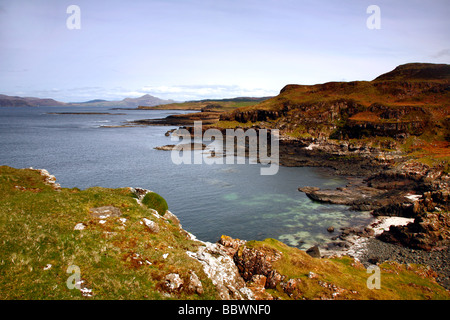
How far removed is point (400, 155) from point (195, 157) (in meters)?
72.7

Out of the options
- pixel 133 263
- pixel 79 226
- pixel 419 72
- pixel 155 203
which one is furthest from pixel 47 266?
pixel 419 72

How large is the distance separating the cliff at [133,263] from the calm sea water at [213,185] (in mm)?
18653

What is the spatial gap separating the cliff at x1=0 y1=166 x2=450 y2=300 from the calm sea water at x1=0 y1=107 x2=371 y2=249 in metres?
18.7

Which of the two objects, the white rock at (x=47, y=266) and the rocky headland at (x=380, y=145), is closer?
the white rock at (x=47, y=266)

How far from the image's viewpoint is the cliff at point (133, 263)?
47.5 feet

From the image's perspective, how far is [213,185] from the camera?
229ft

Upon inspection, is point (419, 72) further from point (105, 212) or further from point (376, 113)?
point (105, 212)

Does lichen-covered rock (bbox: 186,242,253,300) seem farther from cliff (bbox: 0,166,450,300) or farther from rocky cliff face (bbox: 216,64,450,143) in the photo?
rocky cliff face (bbox: 216,64,450,143)

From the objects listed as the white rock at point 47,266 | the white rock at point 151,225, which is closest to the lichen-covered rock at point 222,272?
the white rock at point 151,225

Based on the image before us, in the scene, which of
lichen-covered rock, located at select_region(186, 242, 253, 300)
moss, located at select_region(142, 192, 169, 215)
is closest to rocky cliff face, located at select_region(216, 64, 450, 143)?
moss, located at select_region(142, 192, 169, 215)

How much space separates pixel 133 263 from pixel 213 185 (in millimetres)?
53022

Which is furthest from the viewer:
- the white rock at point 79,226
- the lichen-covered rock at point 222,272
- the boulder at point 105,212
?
the boulder at point 105,212

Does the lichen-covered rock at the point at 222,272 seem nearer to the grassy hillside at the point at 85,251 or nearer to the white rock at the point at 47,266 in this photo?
the grassy hillside at the point at 85,251
